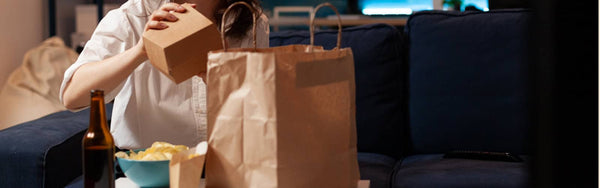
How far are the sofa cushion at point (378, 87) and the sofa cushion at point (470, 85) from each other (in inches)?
2.3

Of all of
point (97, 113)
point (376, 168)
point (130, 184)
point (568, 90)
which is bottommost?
point (376, 168)

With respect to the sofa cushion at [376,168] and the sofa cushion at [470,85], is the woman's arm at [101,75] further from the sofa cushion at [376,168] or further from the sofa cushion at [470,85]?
A: the sofa cushion at [470,85]

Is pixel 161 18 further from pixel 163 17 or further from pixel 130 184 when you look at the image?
pixel 130 184

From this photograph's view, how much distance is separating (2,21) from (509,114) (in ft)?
8.61

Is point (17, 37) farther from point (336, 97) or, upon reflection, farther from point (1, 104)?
point (336, 97)

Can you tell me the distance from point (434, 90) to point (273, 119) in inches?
44.0

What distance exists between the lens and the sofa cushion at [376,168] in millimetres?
1580

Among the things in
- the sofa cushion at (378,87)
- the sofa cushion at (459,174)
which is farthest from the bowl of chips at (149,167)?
the sofa cushion at (378,87)

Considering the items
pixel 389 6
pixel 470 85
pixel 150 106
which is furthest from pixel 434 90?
pixel 389 6

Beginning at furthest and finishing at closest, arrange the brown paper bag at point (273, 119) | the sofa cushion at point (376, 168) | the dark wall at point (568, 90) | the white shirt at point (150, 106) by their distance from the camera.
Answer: the sofa cushion at point (376, 168) < the white shirt at point (150, 106) < the brown paper bag at point (273, 119) < the dark wall at point (568, 90)

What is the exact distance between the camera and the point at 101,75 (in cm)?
122

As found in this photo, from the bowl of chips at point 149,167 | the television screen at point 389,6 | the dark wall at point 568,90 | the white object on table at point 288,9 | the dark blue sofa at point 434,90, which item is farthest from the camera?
the television screen at point 389,6

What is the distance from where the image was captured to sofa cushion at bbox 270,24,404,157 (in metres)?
1.86

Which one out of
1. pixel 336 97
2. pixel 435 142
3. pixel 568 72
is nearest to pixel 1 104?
pixel 435 142
